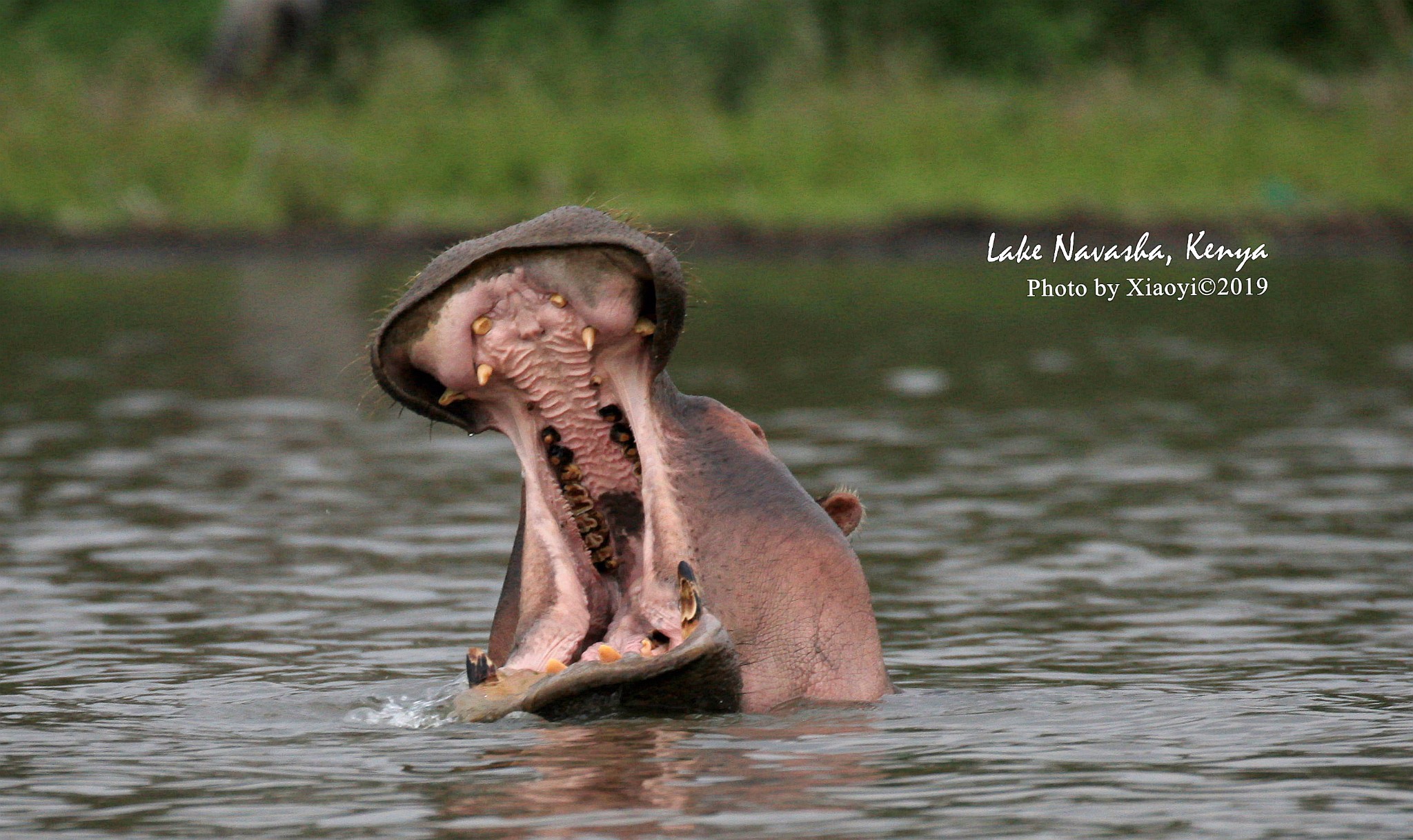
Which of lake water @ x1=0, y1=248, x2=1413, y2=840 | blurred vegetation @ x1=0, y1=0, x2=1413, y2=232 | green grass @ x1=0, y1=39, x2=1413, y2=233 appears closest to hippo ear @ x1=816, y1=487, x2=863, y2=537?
lake water @ x1=0, y1=248, x2=1413, y2=840

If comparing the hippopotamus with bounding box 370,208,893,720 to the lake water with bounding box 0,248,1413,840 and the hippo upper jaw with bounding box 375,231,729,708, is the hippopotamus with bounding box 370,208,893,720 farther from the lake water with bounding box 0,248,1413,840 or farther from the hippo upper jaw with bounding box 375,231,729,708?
the lake water with bounding box 0,248,1413,840

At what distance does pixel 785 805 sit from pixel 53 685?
220 centimetres

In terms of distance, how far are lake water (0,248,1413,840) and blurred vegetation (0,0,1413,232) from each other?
258 inches

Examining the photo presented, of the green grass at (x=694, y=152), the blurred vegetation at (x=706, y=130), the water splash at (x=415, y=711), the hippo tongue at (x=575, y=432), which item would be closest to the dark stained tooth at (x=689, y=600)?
the hippo tongue at (x=575, y=432)

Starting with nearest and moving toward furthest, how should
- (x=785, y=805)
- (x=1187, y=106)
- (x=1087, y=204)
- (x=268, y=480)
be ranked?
(x=785, y=805), (x=268, y=480), (x=1087, y=204), (x=1187, y=106)

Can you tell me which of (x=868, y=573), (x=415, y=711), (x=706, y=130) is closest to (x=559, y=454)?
(x=415, y=711)

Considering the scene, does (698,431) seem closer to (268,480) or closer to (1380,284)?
(268,480)

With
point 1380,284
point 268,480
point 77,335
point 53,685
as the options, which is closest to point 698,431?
point 53,685

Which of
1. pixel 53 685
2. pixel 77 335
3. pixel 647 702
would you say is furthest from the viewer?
pixel 77 335

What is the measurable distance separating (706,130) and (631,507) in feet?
61.2

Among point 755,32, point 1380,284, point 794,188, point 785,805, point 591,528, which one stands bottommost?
point 785,805

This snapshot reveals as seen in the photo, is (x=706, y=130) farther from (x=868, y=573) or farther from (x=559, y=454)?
(x=559, y=454)

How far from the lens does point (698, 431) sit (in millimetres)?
4766

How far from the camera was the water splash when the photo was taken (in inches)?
207
